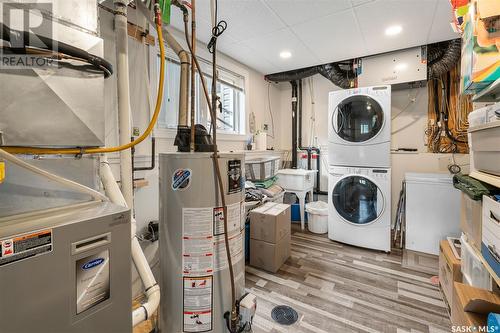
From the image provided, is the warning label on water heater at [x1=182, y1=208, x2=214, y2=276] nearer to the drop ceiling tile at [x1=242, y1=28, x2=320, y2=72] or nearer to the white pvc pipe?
the white pvc pipe

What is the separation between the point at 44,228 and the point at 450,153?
3.77 m

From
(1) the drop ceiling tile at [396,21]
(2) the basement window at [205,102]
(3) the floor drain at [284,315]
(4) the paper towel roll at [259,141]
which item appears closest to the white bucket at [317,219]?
Answer: (4) the paper towel roll at [259,141]

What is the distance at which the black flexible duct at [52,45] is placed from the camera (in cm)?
55

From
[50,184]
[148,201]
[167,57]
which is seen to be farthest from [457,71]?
[50,184]

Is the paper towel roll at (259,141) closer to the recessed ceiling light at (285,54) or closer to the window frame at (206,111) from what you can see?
the window frame at (206,111)

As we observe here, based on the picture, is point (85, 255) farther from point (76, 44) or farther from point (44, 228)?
point (76, 44)

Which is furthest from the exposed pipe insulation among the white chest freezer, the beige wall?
the beige wall

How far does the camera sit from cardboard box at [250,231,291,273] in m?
2.23

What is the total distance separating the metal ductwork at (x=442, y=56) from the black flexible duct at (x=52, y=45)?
10.9 ft

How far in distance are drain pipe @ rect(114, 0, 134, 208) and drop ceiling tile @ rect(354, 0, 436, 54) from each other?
73.3 inches

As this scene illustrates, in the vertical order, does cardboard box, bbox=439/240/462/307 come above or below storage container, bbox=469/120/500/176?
below

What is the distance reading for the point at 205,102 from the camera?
250 cm

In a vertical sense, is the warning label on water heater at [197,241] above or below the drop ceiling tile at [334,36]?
below

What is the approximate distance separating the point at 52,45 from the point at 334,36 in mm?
2543
